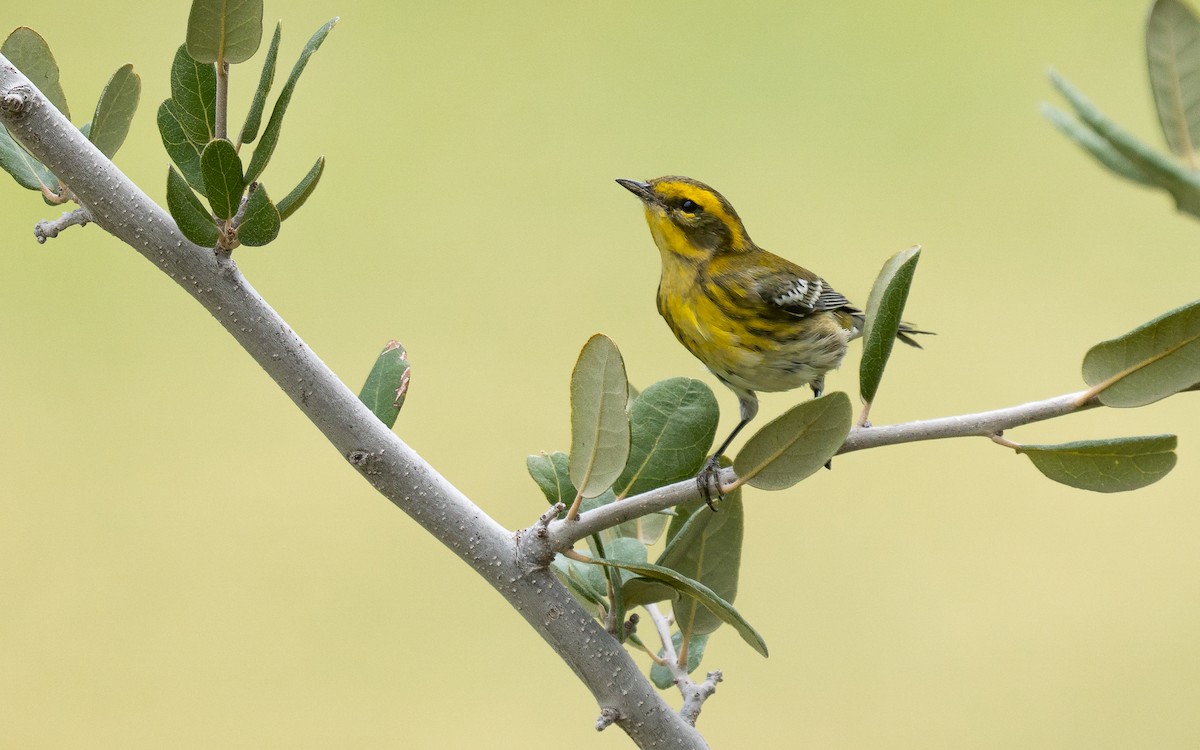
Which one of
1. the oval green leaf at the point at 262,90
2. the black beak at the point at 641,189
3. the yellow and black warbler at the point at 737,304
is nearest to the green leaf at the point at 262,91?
the oval green leaf at the point at 262,90

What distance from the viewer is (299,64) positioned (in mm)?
397

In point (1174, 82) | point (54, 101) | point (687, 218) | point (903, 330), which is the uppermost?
point (687, 218)

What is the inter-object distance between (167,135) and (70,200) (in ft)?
0.18

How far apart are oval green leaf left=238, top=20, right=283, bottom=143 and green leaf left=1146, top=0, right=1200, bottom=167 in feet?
0.90

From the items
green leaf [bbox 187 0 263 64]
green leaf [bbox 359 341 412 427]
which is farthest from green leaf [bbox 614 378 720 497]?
green leaf [bbox 187 0 263 64]

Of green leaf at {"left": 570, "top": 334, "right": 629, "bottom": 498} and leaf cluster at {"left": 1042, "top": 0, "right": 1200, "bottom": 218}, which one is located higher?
leaf cluster at {"left": 1042, "top": 0, "right": 1200, "bottom": 218}

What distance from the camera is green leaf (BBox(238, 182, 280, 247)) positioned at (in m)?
0.41

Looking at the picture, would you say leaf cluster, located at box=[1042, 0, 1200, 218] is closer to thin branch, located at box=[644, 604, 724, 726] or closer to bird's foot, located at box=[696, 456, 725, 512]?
bird's foot, located at box=[696, 456, 725, 512]

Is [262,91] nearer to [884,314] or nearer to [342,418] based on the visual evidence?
[342,418]

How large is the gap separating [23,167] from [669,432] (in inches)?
11.3

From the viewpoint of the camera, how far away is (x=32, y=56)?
0.48 metres

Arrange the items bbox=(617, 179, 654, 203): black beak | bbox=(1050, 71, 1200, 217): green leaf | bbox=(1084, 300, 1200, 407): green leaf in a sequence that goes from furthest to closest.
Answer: bbox=(617, 179, 654, 203): black beak
bbox=(1084, 300, 1200, 407): green leaf
bbox=(1050, 71, 1200, 217): green leaf

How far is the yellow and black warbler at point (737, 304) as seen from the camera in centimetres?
84

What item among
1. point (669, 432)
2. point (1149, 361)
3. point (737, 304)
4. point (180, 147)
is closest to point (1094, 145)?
point (1149, 361)
